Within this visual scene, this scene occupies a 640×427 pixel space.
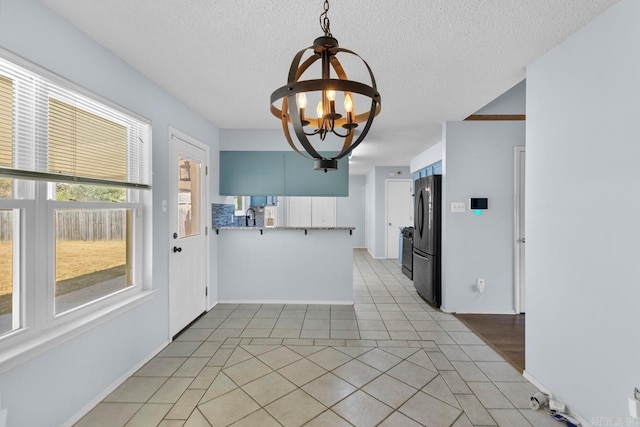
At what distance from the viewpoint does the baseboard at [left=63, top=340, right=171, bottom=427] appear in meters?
1.87

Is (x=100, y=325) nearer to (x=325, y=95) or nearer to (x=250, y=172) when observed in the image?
(x=325, y=95)

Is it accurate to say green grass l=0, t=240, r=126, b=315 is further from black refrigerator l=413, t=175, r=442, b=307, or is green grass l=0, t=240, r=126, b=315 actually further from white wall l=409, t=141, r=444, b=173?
white wall l=409, t=141, r=444, b=173

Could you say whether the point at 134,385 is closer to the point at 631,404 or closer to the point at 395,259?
the point at 631,404

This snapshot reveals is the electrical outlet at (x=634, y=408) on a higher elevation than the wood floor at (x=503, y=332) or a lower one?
higher

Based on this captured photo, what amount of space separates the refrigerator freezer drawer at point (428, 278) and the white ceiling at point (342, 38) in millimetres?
2084

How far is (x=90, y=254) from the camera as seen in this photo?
212cm

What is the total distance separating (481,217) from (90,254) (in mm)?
3931

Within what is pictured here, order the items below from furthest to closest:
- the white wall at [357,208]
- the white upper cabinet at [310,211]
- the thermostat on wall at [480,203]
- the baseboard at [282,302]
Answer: the white wall at [357,208], the white upper cabinet at [310,211], the baseboard at [282,302], the thermostat on wall at [480,203]

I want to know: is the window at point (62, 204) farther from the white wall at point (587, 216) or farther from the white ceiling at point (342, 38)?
the white wall at point (587, 216)

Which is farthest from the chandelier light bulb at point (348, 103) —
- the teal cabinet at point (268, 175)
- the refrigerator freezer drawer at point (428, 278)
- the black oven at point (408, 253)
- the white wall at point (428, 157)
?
the black oven at point (408, 253)

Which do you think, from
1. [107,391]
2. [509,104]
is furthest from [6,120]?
[509,104]

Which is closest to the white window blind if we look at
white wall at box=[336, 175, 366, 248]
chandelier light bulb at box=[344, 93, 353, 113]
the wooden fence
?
the wooden fence

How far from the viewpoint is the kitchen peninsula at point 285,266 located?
422cm

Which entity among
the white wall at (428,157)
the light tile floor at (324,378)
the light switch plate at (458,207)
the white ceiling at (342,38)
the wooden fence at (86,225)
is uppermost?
the white ceiling at (342,38)
